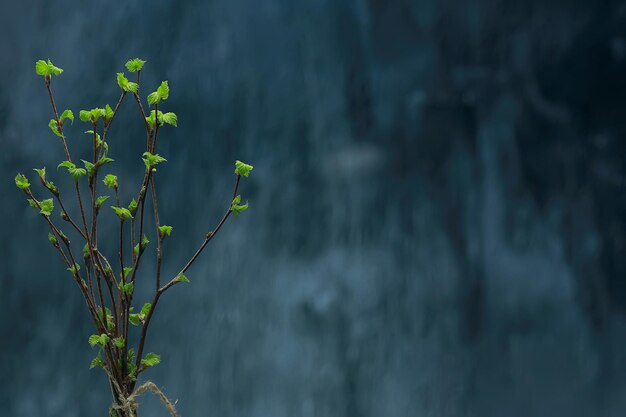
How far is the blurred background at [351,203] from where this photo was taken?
3.60 metres

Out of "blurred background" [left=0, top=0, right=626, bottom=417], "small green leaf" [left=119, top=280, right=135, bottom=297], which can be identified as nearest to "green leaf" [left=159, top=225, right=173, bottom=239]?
"small green leaf" [left=119, top=280, right=135, bottom=297]

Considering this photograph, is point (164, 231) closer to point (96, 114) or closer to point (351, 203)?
point (96, 114)

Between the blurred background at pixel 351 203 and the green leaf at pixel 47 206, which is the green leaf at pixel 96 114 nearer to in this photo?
the green leaf at pixel 47 206

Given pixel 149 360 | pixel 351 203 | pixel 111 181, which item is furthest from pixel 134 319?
pixel 351 203

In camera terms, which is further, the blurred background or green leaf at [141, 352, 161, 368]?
the blurred background

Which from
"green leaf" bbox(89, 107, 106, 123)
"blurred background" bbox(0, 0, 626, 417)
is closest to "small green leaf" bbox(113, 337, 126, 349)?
"green leaf" bbox(89, 107, 106, 123)

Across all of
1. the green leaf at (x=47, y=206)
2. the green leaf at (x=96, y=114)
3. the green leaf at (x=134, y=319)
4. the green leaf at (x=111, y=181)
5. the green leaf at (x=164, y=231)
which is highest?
the green leaf at (x=96, y=114)

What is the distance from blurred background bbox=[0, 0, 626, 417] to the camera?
11.8ft

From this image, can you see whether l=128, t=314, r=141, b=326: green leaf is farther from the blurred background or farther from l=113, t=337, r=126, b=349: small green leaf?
→ the blurred background

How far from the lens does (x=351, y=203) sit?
3957 millimetres

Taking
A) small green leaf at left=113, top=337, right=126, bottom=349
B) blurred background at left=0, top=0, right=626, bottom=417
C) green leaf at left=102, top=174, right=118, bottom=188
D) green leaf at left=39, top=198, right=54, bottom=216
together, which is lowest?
small green leaf at left=113, top=337, right=126, bottom=349

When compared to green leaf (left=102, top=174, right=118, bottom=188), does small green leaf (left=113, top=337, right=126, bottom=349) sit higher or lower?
lower

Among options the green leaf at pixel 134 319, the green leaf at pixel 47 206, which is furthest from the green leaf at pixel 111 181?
the green leaf at pixel 134 319

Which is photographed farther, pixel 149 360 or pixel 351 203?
pixel 351 203
